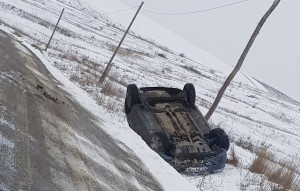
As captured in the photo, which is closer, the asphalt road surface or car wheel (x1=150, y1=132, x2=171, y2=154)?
the asphalt road surface

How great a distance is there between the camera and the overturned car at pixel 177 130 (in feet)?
28.9

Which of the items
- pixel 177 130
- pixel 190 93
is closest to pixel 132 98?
pixel 177 130

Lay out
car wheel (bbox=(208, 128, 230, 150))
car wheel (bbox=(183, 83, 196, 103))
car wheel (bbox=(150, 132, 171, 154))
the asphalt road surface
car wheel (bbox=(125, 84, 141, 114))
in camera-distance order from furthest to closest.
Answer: car wheel (bbox=(183, 83, 196, 103)), car wheel (bbox=(125, 84, 141, 114)), car wheel (bbox=(208, 128, 230, 150)), car wheel (bbox=(150, 132, 171, 154)), the asphalt road surface

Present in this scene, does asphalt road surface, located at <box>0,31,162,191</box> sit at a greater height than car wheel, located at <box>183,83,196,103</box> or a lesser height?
lesser

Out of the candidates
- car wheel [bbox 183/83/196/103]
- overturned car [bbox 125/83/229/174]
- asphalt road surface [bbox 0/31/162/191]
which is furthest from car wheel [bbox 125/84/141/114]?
asphalt road surface [bbox 0/31/162/191]

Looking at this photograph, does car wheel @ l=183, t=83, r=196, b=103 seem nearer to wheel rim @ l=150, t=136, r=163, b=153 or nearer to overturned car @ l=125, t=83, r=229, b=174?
overturned car @ l=125, t=83, r=229, b=174

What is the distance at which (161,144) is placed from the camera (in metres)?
8.80

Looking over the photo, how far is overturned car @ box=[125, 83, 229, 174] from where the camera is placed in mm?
8812

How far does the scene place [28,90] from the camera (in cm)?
833

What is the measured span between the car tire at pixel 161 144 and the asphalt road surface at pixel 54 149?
1341 millimetres

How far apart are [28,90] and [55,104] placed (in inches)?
Result: 24.8

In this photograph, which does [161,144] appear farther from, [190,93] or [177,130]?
[190,93]

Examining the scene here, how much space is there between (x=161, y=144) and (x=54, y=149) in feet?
11.8

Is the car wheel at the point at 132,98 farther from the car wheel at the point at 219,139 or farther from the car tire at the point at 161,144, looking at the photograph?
the car wheel at the point at 219,139
